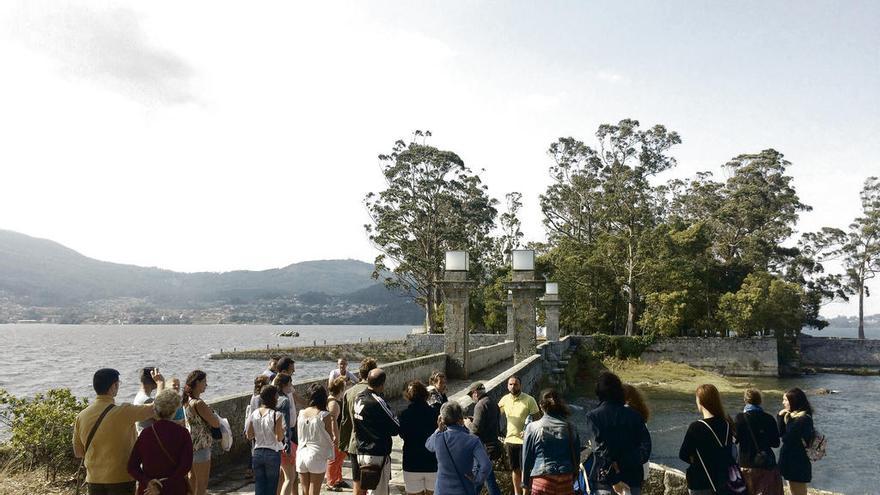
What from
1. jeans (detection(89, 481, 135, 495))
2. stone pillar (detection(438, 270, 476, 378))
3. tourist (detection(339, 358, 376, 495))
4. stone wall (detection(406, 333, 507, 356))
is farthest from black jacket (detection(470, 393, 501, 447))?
stone wall (detection(406, 333, 507, 356))

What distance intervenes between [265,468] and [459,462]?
6.70 ft

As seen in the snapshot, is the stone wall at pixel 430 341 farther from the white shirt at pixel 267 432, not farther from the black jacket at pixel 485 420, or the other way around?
the white shirt at pixel 267 432

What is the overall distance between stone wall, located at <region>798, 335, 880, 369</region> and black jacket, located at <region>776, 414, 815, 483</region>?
5436 cm

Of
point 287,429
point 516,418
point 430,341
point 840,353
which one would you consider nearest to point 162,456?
point 287,429

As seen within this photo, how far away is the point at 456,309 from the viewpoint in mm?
16219

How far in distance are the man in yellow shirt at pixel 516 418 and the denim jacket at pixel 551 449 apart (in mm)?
1468

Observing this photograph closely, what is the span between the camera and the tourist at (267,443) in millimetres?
5613

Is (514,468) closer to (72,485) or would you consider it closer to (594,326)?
(72,485)

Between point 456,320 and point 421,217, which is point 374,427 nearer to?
point 456,320

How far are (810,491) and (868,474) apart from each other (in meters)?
13.5

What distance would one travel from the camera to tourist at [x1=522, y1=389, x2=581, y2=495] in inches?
196

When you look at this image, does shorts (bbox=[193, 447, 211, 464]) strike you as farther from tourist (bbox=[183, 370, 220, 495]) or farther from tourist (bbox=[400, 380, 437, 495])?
tourist (bbox=[400, 380, 437, 495])

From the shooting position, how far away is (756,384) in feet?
130

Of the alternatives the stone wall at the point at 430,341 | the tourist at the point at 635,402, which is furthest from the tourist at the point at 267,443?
the stone wall at the point at 430,341
